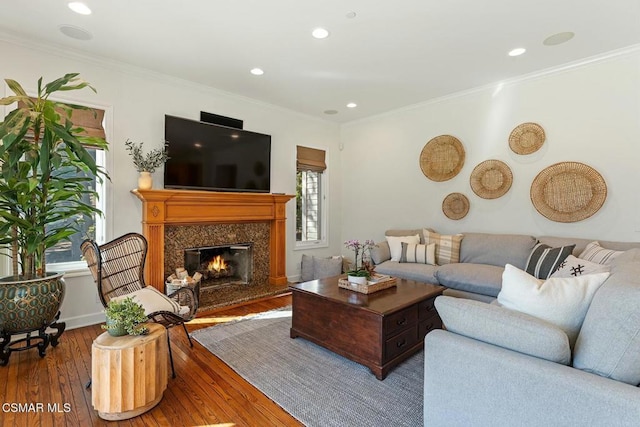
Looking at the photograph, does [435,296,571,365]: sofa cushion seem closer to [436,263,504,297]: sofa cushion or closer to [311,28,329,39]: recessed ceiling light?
[436,263,504,297]: sofa cushion

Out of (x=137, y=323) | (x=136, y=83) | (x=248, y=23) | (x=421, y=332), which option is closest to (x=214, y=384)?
(x=137, y=323)

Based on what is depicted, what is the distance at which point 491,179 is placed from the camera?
4105mm

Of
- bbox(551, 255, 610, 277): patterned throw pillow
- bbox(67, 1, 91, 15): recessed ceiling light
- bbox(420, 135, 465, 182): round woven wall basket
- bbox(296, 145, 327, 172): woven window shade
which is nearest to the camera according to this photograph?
bbox(551, 255, 610, 277): patterned throw pillow

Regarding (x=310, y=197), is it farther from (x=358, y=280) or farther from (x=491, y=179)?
(x=358, y=280)

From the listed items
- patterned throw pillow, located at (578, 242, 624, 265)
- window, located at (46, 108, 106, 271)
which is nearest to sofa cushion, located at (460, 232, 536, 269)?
patterned throw pillow, located at (578, 242, 624, 265)

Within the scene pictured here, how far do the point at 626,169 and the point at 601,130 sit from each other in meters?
0.47

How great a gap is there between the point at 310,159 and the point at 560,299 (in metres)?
4.40

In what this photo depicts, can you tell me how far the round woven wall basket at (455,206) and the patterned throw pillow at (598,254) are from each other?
144 cm

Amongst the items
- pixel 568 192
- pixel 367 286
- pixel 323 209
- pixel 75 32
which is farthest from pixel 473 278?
pixel 75 32

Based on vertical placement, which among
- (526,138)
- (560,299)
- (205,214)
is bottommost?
(560,299)

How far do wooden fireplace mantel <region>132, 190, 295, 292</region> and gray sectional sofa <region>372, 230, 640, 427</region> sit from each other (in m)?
3.12

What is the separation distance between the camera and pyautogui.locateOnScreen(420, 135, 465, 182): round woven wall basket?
4418mm

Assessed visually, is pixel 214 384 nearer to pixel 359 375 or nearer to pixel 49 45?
pixel 359 375

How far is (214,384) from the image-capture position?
2.24m
